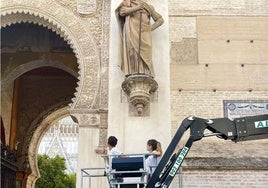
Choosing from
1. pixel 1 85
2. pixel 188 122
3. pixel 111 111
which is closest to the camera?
pixel 188 122

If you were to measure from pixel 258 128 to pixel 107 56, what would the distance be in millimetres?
4258

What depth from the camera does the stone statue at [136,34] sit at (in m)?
7.96

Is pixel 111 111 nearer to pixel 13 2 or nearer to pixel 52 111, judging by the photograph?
pixel 13 2

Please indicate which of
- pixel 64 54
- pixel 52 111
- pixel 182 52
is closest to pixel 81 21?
pixel 182 52

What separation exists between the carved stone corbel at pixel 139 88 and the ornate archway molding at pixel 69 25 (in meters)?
1.05

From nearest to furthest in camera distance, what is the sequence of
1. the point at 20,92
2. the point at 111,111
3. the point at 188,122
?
the point at 188,122
the point at 111,111
the point at 20,92

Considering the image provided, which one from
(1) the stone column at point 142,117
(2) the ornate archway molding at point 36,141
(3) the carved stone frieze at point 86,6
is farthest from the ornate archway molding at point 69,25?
(2) the ornate archway molding at point 36,141

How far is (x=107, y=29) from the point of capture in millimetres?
9297

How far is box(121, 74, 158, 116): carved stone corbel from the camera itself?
783cm

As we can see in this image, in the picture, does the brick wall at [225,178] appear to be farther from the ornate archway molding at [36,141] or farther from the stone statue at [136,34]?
the ornate archway molding at [36,141]

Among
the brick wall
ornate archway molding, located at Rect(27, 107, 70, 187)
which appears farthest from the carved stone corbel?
ornate archway molding, located at Rect(27, 107, 70, 187)

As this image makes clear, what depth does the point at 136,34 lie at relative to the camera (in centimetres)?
807

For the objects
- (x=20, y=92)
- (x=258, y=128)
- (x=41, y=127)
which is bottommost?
(x=258, y=128)

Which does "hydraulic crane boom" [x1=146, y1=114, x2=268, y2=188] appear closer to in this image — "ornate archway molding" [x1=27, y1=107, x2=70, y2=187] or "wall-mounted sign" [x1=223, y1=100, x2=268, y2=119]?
"wall-mounted sign" [x1=223, y1=100, x2=268, y2=119]
